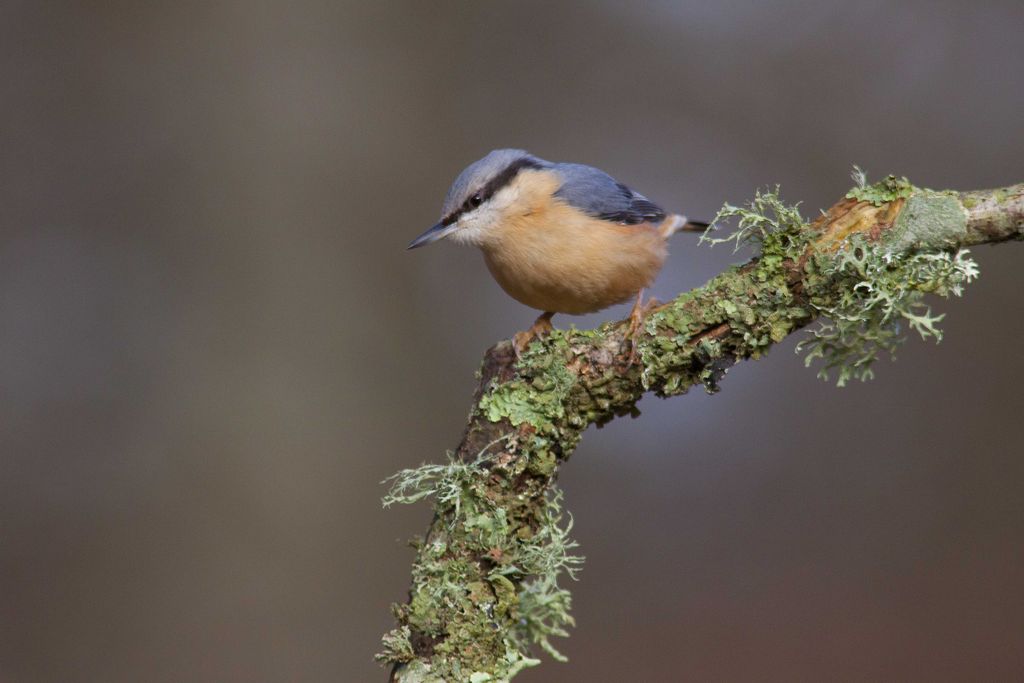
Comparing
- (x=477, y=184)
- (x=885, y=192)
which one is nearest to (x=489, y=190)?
(x=477, y=184)

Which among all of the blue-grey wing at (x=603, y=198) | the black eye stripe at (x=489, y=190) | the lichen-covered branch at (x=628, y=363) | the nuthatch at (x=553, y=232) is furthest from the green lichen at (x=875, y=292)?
the black eye stripe at (x=489, y=190)

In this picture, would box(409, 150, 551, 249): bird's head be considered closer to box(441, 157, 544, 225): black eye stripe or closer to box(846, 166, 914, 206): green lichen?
box(441, 157, 544, 225): black eye stripe

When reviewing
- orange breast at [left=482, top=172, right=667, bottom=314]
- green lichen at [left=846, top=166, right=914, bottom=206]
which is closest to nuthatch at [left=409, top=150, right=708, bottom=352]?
orange breast at [left=482, top=172, right=667, bottom=314]

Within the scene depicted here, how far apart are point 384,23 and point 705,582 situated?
11.3 feet

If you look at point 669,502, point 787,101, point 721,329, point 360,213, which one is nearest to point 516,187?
point 721,329

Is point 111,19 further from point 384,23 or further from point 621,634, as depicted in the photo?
point 621,634

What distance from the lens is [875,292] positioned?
1.63 metres

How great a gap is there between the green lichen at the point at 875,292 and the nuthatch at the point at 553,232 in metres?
0.85

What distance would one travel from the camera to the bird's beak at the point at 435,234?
2645 mm

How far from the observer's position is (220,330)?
458 cm

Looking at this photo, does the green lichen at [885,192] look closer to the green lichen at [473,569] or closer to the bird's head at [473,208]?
the green lichen at [473,569]

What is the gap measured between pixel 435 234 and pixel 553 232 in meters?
0.36

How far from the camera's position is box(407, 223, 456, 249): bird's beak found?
264 centimetres

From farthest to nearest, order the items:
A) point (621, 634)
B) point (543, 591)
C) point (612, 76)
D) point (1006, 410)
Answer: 1. point (612, 76)
2. point (1006, 410)
3. point (621, 634)
4. point (543, 591)
